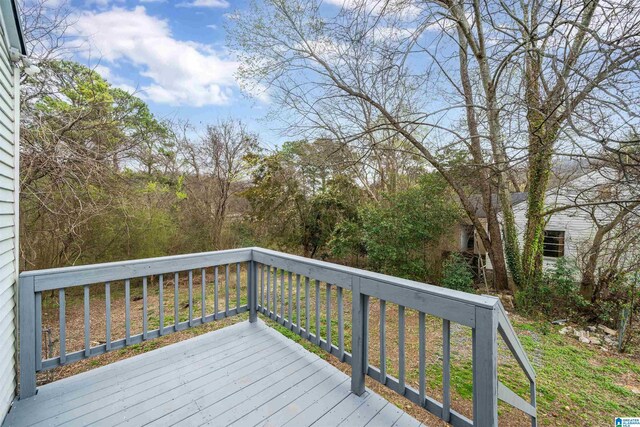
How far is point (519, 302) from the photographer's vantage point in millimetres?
6176

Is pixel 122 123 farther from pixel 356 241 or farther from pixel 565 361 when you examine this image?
pixel 565 361

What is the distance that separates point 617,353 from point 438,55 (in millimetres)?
5791

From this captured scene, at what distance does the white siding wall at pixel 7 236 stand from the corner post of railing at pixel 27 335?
0.05m

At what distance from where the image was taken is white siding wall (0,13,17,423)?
170 centimetres

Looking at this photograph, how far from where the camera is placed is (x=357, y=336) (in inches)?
78.4

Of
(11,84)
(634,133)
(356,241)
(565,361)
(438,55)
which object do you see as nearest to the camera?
(11,84)

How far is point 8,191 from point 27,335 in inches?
38.5

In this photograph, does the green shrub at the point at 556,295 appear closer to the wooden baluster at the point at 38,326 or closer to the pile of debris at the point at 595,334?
the pile of debris at the point at 595,334

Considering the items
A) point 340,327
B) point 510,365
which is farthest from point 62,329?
point 510,365

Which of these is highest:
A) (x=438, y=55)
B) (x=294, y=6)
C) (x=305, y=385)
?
(x=294, y=6)

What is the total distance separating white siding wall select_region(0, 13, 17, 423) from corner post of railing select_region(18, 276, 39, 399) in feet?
0.17

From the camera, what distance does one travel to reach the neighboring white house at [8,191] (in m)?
1.73

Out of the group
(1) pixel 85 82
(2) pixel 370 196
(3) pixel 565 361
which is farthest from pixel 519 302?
(1) pixel 85 82

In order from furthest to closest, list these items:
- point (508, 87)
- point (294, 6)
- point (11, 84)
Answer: point (294, 6), point (508, 87), point (11, 84)
